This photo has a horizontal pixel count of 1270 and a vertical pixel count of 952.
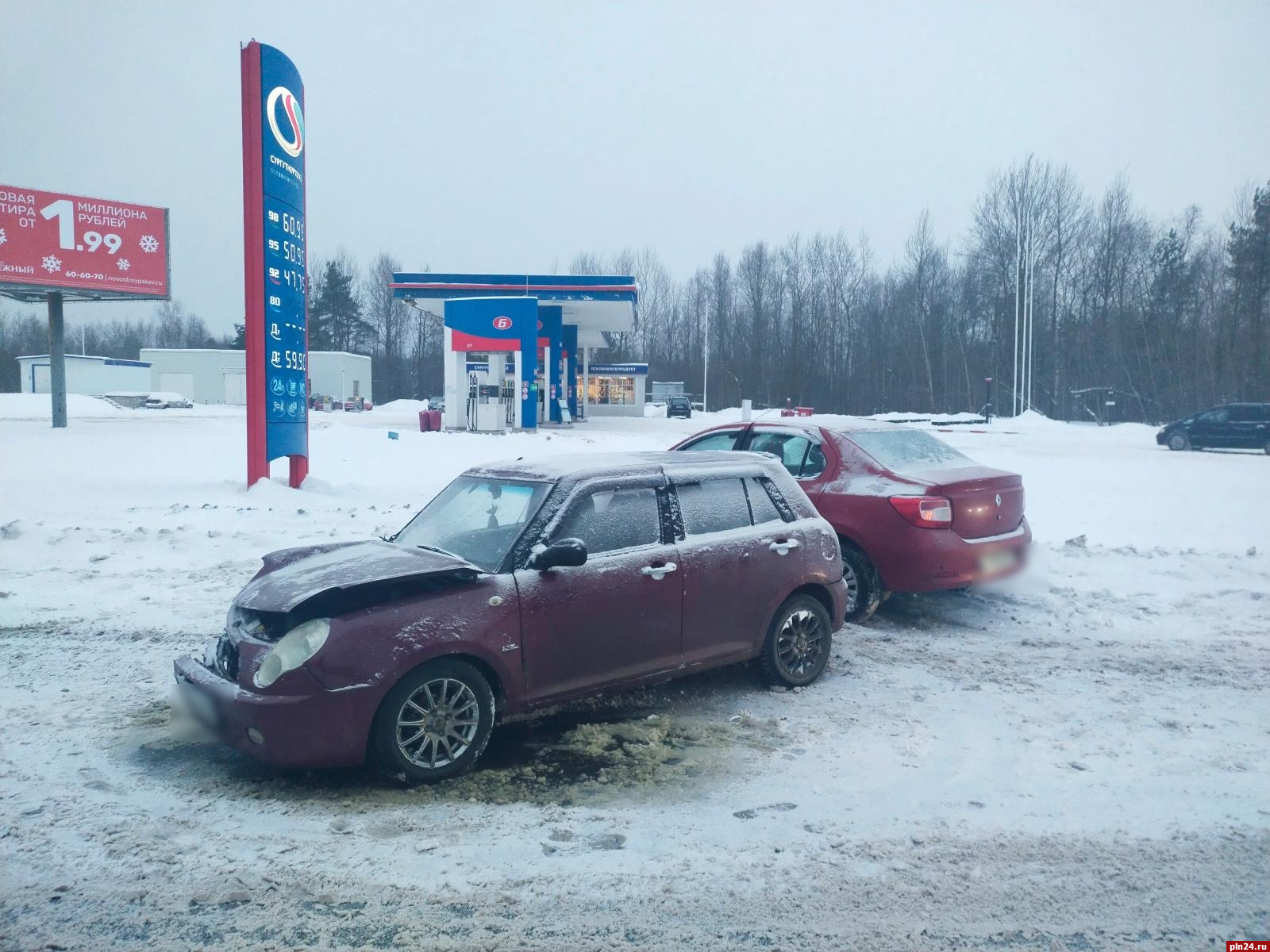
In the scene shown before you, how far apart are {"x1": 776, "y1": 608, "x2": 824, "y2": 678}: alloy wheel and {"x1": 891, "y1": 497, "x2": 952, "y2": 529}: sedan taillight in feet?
4.90

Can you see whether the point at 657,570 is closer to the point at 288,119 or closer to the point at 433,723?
the point at 433,723

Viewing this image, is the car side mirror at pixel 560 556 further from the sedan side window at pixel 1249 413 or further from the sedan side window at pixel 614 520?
the sedan side window at pixel 1249 413

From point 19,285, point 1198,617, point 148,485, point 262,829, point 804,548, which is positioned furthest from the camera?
point 19,285

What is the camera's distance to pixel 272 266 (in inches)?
568

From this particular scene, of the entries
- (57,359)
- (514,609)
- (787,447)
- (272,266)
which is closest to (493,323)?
(57,359)

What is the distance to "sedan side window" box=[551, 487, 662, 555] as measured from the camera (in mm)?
5270

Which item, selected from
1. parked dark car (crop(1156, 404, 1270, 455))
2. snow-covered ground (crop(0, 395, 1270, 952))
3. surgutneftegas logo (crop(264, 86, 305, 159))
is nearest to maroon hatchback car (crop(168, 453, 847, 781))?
snow-covered ground (crop(0, 395, 1270, 952))

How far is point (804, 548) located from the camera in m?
6.15

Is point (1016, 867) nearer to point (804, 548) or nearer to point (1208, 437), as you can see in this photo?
point (804, 548)

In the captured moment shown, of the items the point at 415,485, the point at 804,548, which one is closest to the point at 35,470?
the point at 415,485

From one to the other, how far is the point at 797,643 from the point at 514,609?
2.27m

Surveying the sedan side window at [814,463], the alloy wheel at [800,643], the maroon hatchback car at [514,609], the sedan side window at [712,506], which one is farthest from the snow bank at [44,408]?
the alloy wheel at [800,643]

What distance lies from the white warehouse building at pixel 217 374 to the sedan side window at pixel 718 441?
216 ft

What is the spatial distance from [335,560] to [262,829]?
153 cm
